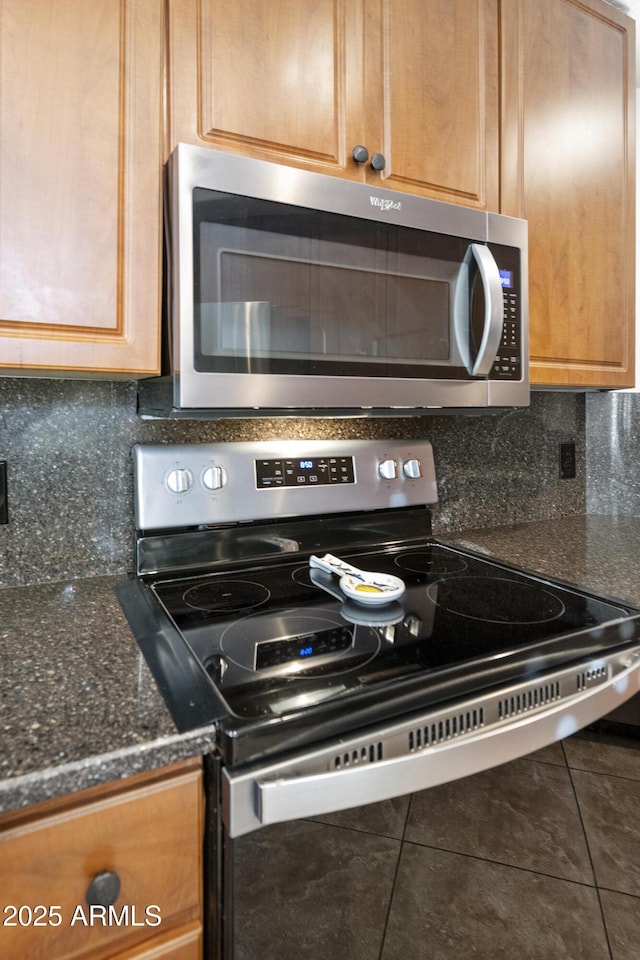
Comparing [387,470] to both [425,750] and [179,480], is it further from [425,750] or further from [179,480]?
[425,750]

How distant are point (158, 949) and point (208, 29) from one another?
126 cm

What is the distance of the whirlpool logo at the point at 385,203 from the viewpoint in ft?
3.27

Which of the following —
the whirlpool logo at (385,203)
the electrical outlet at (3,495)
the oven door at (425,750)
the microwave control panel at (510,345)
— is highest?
the whirlpool logo at (385,203)

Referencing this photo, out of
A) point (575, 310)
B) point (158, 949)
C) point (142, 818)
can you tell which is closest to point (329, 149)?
point (575, 310)

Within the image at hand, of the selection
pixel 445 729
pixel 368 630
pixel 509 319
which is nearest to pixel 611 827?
pixel 445 729

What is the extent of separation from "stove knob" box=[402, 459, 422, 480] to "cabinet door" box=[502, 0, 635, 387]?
34 centimetres

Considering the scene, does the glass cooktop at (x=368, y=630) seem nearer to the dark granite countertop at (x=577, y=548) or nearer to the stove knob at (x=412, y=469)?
the dark granite countertop at (x=577, y=548)

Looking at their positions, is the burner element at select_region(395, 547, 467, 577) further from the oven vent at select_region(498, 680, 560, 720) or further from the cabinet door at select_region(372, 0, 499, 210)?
the cabinet door at select_region(372, 0, 499, 210)

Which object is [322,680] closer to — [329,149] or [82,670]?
[82,670]

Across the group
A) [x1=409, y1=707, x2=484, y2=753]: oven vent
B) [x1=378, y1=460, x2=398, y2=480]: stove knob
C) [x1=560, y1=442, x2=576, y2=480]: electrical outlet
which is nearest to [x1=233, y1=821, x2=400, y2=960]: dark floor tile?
[x1=409, y1=707, x2=484, y2=753]: oven vent

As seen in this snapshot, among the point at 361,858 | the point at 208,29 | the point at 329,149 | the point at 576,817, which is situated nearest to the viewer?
the point at 361,858

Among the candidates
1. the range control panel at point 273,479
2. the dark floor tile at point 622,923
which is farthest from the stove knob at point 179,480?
the dark floor tile at point 622,923

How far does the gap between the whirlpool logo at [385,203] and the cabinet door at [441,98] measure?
78 millimetres

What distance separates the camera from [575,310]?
4.39 feet
